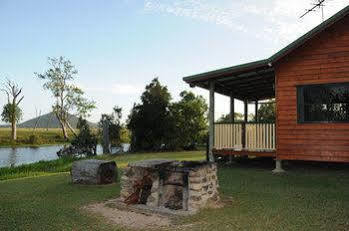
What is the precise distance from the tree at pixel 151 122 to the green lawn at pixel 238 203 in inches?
516

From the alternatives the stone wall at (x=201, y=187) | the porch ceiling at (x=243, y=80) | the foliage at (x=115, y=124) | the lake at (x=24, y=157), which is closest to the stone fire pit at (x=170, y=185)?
the stone wall at (x=201, y=187)

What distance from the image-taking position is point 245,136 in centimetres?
1505

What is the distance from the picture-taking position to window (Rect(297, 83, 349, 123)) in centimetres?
1277

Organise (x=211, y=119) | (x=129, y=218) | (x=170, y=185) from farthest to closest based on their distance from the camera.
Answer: (x=211, y=119)
(x=170, y=185)
(x=129, y=218)

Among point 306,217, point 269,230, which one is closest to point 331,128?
point 306,217

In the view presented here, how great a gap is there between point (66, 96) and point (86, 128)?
2403 cm

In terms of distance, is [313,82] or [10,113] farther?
[10,113]

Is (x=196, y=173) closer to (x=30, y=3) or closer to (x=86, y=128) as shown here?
(x=30, y=3)

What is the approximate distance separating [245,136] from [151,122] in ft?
39.1

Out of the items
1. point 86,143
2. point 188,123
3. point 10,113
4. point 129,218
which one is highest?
point 10,113

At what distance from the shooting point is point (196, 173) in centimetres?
799

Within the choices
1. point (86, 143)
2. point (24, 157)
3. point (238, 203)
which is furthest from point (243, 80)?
point (24, 157)

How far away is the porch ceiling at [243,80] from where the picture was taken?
14461mm

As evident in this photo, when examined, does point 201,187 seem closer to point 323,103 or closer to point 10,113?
point 323,103
